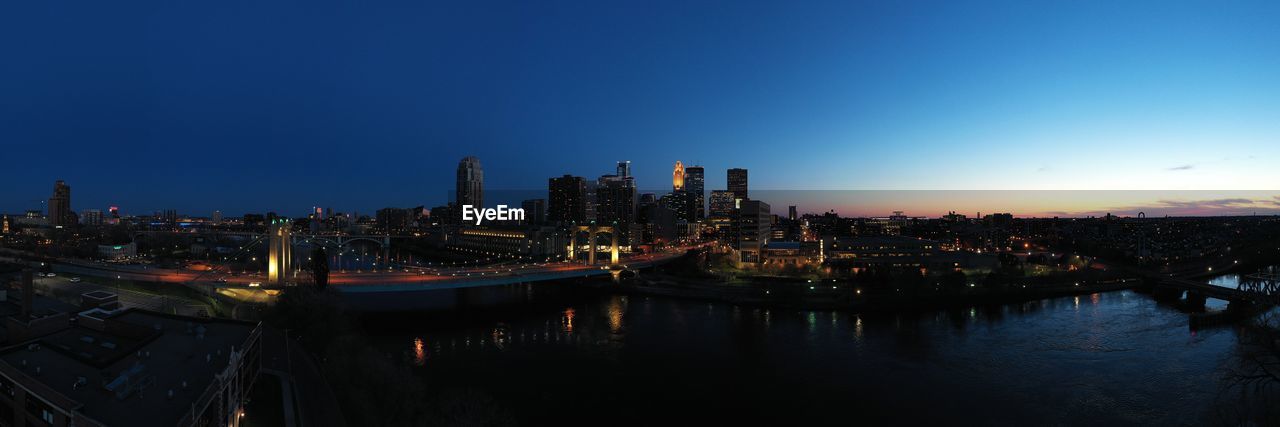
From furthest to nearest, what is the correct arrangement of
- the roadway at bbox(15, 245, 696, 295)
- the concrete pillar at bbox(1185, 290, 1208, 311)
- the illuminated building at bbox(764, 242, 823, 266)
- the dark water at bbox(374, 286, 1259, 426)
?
the illuminated building at bbox(764, 242, 823, 266) < the concrete pillar at bbox(1185, 290, 1208, 311) < the roadway at bbox(15, 245, 696, 295) < the dark water at bbox(374, 286, 1259, 426)

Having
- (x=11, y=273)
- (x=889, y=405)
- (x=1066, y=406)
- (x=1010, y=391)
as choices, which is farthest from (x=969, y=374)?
(x=11, y=273)

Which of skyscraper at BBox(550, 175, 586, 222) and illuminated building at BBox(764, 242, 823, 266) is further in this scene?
skyscraper at BBox(550, 175, 586, 222)

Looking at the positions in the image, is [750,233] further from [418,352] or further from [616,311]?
[418,352]

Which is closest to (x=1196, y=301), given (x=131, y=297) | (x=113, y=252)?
(x=131, y=297)

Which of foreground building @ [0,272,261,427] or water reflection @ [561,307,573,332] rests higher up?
foreground building @ [0,272,261,427]

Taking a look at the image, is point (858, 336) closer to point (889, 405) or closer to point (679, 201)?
point (889, 405)

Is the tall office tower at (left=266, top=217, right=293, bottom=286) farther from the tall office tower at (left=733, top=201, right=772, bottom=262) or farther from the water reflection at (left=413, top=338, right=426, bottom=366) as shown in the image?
the tall office tower at (left=733, top=201, right=772, bottom=262)

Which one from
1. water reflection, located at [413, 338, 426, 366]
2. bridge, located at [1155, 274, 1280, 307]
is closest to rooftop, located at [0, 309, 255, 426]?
water reflection, located at [413, 338, 426, 366]

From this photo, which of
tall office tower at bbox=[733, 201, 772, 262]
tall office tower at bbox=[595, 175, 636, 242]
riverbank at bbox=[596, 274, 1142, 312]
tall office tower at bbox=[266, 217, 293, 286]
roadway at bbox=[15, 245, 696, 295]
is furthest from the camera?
tall office tower at bbox=[595, 175, 636, 242]
